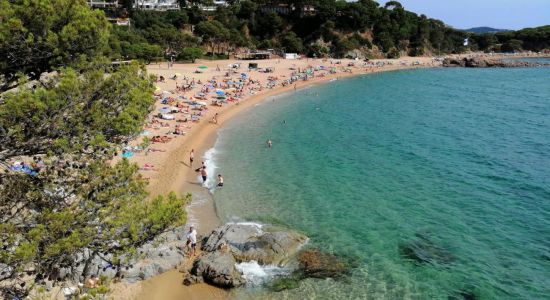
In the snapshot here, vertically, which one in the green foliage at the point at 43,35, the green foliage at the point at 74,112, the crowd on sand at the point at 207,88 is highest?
the green foliage at the point at 43,35

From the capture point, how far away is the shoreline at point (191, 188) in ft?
54.5

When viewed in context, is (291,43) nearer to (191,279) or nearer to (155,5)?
(155,5)

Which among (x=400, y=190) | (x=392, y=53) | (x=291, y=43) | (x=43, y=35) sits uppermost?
(x=291, y=43)

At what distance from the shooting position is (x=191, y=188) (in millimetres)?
27156

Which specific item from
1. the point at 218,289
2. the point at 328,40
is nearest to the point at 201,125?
the point at 218,289

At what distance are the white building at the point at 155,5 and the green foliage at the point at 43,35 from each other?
9959 cm

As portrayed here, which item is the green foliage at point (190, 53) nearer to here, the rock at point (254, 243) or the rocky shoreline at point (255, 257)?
the rocky shoreline at point (255, 257)

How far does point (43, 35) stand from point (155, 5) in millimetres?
107777

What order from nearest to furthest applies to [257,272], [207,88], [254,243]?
[257,272] → [254,243] → [207,88]

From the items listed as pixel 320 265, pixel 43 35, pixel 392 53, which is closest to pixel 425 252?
pixel 320 265

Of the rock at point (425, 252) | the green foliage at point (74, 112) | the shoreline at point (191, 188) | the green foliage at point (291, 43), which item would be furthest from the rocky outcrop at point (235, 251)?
the green foliage at point (291, 43)

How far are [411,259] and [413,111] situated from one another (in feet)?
130

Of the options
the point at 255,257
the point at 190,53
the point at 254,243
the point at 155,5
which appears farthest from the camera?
the point at 155,5

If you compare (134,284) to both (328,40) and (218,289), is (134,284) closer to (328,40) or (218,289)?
(218,289)
